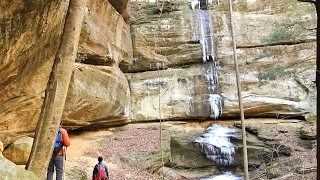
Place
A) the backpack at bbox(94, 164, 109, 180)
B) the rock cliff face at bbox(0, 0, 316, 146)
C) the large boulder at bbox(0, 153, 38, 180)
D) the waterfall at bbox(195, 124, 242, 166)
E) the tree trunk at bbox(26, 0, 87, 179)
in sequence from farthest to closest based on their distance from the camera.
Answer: the waterfall at bbox(195, 124, 242, 166)
the rock cliff face at bbox(0, 0, 316, 146)
the backpack at bbox(94, 164, 109, 180)
the tree trunk at bbox(26, 0, 87, 179)
the large boulder at bbox(0, 153, 38, 180)

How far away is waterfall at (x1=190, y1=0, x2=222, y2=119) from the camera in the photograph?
18172mm

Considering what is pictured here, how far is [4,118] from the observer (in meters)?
9.09

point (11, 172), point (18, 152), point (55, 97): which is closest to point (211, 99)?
point (18, 152)

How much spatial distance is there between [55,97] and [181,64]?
15918 mm

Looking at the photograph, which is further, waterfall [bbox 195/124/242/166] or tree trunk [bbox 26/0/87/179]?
waterfall [bbox 195/124/242/166]

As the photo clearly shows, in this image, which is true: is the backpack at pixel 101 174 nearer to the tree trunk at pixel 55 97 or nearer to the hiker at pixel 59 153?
the hiker at pixel 59 153

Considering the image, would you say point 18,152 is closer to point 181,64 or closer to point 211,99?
point 211,99

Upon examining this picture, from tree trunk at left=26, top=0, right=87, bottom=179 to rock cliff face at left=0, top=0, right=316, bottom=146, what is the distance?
25.1 feet

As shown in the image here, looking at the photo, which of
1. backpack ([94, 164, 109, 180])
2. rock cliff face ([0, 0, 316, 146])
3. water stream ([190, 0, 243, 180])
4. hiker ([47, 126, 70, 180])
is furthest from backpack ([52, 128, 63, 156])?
water stream ([190, 0, 243, 180])

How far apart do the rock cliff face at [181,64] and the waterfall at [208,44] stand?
0.25 metres

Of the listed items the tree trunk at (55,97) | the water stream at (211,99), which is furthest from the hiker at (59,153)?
the water stream at (211,99)

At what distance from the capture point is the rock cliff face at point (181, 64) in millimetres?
13516

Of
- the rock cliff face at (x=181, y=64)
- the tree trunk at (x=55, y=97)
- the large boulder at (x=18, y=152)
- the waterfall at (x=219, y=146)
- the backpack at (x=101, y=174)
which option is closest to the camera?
the tree trunk at (x=55, y=97)

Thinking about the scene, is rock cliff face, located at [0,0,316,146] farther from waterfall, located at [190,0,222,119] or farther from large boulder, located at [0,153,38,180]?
large boulder, located at [0,153,38,180]
